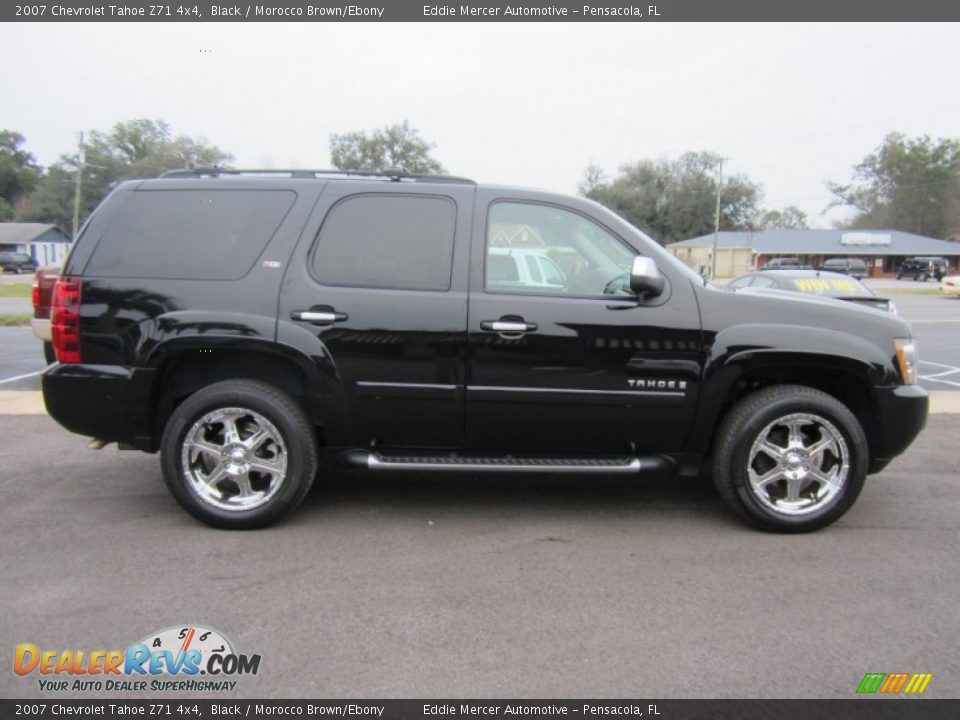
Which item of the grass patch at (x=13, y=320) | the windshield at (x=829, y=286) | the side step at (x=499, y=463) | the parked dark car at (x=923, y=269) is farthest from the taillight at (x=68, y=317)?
the parked dark car at (x=923, y=269)

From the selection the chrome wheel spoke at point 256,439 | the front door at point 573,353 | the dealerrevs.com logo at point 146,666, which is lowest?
the dealerrevs.com logo at point 146,666

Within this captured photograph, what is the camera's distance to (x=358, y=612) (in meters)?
3.00

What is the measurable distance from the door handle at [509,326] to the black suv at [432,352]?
0.04 feet

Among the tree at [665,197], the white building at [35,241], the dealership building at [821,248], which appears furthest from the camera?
the tree at [665,197]

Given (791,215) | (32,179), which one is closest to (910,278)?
(791,215)

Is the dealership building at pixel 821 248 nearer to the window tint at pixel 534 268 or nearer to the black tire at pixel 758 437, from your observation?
the black tire at pixel 758 437

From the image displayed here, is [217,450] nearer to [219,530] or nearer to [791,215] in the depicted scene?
[219,530]

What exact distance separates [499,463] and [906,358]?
2430 mm

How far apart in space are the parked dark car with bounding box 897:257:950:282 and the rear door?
192 ft

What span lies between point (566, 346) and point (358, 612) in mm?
1743

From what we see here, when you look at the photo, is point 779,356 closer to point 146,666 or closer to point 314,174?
point 314,174

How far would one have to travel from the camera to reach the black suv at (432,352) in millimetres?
3764

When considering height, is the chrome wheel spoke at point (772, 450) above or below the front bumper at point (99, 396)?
below
